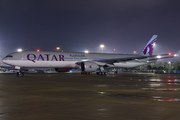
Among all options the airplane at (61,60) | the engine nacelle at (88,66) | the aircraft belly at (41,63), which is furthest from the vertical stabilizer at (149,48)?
the aircraft belly at (41,63)

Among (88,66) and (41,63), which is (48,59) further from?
(88,66)

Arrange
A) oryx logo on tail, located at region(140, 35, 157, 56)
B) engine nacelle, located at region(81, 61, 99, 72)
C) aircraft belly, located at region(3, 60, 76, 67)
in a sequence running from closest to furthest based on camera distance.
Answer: aircraft belly, located at region(3, 60, 76, 67), engine nacelle, located at region(81, 61, 99, 72), oryx logo on tail, located at region(140, 35, 157, 56)

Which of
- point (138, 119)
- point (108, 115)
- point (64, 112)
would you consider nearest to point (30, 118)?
point (64, 112)

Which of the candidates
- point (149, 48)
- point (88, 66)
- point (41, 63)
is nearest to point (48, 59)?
point (41, 63)

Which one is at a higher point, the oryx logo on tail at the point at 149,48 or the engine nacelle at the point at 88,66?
the oryx logo on tail at the point at 149,48

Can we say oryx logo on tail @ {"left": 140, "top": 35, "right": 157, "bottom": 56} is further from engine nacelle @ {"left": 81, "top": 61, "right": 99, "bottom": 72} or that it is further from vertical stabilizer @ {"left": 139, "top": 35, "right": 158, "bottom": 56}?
engine nacelle @ {"left": 81, "top": 61, "right": 99, "bottom": 72}

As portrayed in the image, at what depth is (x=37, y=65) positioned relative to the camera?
40.4m

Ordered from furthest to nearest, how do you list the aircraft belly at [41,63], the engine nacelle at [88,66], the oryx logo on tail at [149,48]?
the oryx logo on tail at [149,48], the engine nacelle at [88,66], the aircraft belly at [41,63]

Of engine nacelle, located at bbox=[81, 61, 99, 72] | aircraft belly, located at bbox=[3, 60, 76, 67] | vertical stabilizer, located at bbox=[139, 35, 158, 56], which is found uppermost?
vertical stabilizer, located at bbox=[139, 35, 158, 56]

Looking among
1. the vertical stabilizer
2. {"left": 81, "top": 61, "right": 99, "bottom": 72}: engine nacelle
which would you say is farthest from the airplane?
the vertical stabilizer

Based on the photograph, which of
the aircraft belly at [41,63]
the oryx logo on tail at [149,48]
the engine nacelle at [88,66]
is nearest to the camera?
the aircraft belly at [41,63]

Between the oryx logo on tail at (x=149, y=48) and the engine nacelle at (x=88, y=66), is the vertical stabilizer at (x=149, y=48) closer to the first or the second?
the oryx logo on tail at (x=149, y=48)

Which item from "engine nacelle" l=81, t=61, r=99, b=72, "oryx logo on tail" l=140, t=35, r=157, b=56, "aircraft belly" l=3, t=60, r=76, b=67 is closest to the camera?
"aircraft belly" l=3, t=60, r=76, b=67

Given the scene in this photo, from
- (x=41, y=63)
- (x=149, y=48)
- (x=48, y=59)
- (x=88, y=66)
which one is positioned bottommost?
(x=88, y=66)
